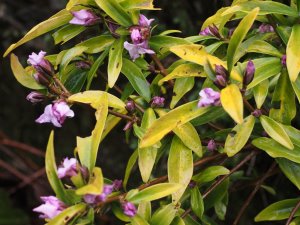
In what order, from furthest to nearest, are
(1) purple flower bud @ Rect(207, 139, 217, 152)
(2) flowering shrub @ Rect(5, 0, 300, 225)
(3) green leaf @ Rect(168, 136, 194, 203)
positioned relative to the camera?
(1) purple flower bud @ Rect(207, 139, 217, 152) → (3) green leaf @ Rect(168, 136, 194, 203) → (2) flowering shrub @ Rect(5, 0, 300, 225)

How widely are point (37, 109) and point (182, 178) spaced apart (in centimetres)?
160

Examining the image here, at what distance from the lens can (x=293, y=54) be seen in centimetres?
97

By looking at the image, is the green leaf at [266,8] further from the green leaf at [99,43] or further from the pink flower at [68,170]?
the pink flower at [68,170]

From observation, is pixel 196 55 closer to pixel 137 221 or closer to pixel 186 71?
pixel 186 71

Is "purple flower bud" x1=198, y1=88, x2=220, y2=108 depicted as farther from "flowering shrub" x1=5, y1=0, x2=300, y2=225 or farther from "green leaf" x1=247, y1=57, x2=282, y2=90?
"green leaf" x1=247, y1=57, x2=282, y2=90

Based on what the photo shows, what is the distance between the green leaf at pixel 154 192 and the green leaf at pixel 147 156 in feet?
0.30

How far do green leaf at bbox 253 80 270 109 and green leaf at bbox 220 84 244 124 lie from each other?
13 cm

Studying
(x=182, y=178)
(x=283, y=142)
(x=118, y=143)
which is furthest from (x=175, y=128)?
(x=118, y=143)

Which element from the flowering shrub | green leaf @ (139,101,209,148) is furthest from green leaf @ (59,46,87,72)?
green leaf @ (139,101,209,148)

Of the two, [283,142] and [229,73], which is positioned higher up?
[229,73]

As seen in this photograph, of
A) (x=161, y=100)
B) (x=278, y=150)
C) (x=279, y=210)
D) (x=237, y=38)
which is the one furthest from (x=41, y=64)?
(x=279, y=210)

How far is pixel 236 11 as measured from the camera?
1.06m

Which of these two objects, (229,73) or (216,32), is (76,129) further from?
(229,73)

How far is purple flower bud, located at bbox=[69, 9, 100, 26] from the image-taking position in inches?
40.8
